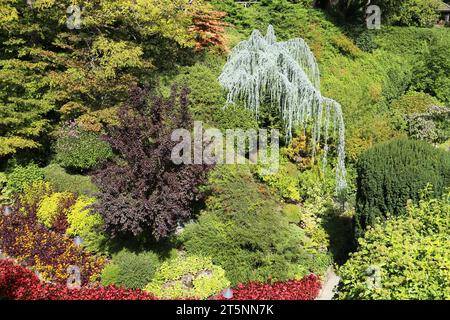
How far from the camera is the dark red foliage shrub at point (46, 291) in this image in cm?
658

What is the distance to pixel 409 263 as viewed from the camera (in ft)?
16.7

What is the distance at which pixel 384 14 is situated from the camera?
19.0m

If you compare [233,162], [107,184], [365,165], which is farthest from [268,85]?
[107,184]

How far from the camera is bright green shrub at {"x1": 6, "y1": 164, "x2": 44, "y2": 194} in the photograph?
1001 cm

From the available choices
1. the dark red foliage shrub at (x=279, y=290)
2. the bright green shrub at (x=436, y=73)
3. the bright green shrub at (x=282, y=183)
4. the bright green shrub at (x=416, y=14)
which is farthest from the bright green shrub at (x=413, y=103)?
the dark red foliage shrub at (x=279, y=290)

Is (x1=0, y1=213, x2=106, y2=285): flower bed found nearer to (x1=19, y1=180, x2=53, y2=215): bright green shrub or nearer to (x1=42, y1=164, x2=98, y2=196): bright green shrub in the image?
(x1=19, y1=180, x2=53, y2=215): bright green shrub

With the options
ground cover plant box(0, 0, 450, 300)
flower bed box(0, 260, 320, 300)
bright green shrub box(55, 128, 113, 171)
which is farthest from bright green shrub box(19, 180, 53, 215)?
flower bed box(0, 260, 320, 300)

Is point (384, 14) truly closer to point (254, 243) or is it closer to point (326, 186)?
point (326, 186)

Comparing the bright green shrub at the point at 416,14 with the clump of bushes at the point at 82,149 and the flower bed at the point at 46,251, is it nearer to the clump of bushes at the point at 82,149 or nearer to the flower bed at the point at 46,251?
the clump of bushes at the point at 82,149

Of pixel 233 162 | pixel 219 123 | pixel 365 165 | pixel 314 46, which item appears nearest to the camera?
pixel 365 165

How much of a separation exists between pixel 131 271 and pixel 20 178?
474 cm

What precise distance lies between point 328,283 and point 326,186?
10.4 feet

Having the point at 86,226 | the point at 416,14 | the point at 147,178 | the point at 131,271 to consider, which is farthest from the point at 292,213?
the point at 416,14

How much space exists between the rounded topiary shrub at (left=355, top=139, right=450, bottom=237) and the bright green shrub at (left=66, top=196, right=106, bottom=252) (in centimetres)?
515
